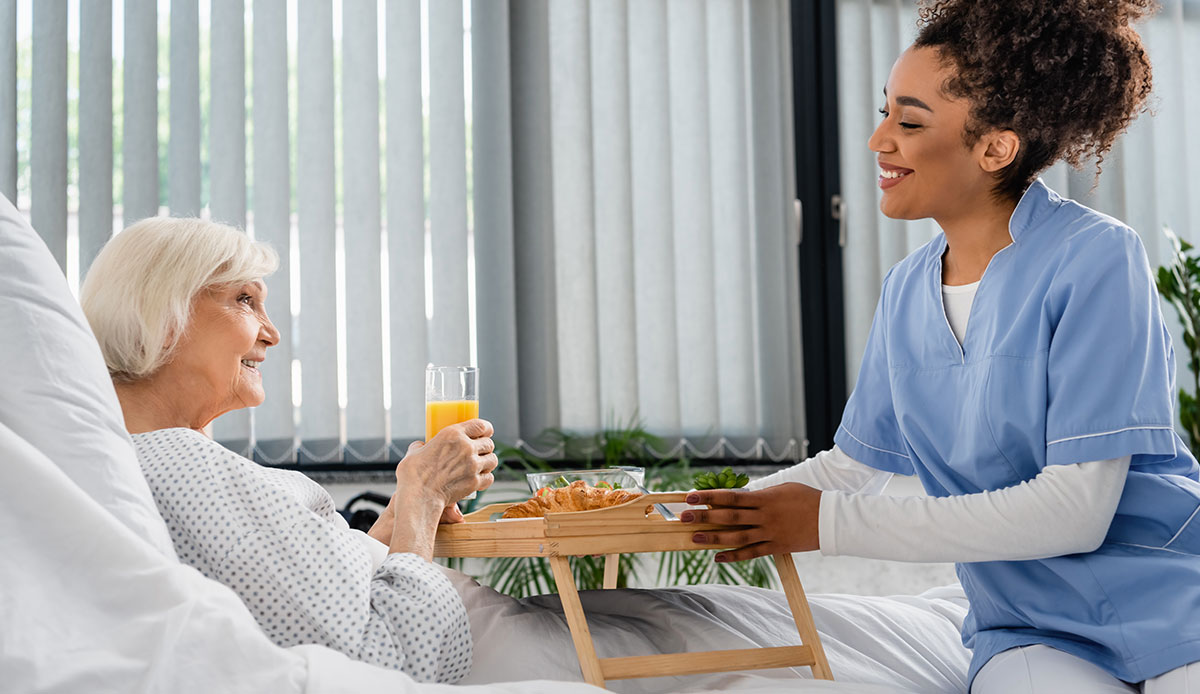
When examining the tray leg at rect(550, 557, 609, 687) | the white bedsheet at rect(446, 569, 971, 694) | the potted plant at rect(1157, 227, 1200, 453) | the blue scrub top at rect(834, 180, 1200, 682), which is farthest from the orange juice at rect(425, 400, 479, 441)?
the potted plant at rect(1157, 227, 1200, 453)

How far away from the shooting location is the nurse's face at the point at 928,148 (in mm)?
1301

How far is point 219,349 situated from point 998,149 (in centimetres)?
106

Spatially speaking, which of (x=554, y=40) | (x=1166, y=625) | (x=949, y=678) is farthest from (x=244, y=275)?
(x=554, y=40)

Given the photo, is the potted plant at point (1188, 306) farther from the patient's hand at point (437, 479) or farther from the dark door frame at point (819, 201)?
the patient's hand at point (437, 479)

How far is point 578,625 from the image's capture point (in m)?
1.14

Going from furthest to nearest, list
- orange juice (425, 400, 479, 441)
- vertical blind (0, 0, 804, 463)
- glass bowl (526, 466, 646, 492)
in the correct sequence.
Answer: vertical blind (0, 0, 804, 463) → orange juice (425, 400, 479, 441) → glass bowl (526, 466, 646, 492)

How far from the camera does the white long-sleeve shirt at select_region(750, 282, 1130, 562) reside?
3.64 feet

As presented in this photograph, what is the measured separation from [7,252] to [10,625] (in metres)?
0.38

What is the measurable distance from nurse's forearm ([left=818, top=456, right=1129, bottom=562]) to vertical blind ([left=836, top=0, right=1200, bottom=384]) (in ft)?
6.08

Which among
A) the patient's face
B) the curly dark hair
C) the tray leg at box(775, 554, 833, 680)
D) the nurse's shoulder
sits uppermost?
the curly dark hair

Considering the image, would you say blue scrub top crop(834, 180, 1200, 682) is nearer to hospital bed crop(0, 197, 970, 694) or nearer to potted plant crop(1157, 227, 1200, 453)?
hospital bed crop(0, 197, 970, 694)

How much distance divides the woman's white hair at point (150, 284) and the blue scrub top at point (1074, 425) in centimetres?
98

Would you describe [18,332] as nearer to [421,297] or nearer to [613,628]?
[613,628]

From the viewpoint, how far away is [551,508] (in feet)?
4.27
